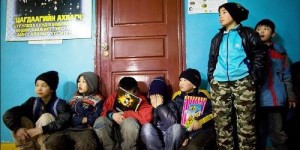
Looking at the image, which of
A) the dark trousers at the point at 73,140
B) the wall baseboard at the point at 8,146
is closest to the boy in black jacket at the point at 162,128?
the dark trousers at the point at 73,140

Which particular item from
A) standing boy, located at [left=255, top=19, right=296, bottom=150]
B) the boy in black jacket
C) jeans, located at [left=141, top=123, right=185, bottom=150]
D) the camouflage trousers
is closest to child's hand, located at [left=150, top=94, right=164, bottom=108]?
the boy in black jacket

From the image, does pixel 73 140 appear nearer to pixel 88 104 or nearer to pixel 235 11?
pixel 88 104

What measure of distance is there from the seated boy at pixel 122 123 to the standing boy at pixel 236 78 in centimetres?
76

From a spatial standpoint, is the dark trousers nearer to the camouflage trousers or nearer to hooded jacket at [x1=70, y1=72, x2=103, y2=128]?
hooded jacket at [x1=70, y1=72, x2=103, y2=128]

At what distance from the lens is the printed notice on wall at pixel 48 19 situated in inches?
137

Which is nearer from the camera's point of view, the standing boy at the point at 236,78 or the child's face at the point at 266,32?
the standing boy at the point at 236,78

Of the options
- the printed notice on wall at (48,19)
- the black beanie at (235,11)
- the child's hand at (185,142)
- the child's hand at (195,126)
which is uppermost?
the printed notice on wall at (48,19)

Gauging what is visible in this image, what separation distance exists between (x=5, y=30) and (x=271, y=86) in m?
3.53

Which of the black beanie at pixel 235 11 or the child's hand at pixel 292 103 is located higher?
the black beanie at pixel 235 11

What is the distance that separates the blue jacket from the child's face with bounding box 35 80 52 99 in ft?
7.62

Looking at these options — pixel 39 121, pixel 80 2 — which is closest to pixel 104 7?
pixel 80 2

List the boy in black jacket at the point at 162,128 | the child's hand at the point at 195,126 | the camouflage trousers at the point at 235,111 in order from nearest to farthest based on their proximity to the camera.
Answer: the camouflage trousers at the point at 235,111, the boy in black jacket at the point at 162,128, the child's hand at the point at 195,126

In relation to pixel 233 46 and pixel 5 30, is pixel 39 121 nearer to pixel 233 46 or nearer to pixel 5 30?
pixel 5 30

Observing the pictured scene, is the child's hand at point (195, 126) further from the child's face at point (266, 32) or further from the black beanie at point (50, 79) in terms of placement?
the black beanie at point (50, 79)
